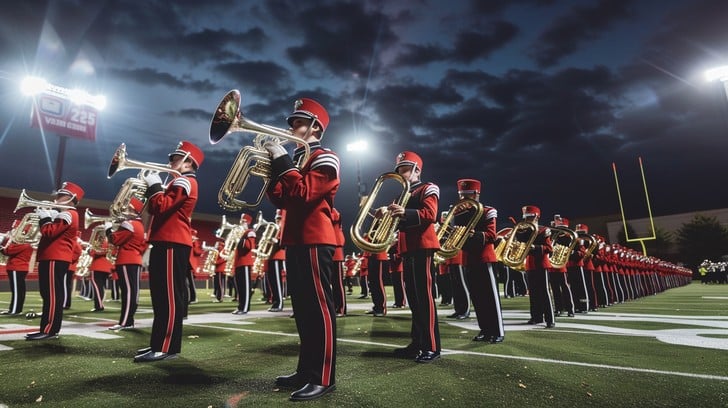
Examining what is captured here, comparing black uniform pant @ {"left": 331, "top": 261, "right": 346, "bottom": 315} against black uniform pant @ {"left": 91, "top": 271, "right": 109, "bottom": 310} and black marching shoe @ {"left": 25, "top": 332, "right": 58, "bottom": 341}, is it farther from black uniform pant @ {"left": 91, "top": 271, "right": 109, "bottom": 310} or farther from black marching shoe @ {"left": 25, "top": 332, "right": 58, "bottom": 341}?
black uniform pant @ {"left": 91, "top": 271, "right": 109, "bottom": 310}

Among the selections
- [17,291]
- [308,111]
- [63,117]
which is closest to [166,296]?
[308,111]

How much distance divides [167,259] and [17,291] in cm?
769

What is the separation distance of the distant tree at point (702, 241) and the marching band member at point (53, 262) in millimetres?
57534

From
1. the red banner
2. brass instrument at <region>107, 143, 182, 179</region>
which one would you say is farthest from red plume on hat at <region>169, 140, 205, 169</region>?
the red banner

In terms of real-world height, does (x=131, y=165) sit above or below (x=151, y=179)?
above

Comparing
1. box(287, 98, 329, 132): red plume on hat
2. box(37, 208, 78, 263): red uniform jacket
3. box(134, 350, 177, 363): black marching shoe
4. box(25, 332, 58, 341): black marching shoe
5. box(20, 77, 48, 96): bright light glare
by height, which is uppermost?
box(20, 77, 48, 96): bright light glare

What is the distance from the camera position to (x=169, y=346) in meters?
4.22

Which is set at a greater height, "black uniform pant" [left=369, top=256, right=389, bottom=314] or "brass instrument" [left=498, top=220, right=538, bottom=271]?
"brass instrument" [left=498, top=220, right=538, bottom=271]

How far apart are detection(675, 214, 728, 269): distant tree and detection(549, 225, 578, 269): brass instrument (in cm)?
4968

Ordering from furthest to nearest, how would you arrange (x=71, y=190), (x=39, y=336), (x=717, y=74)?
1. (x=717, y=74)
2. (x=71, y=190)
3. (x=39, y=336)

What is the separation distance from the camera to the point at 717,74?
701 inches

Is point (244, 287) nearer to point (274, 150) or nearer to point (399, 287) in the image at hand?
point (399, 287)

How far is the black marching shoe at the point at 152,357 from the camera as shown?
4.04m

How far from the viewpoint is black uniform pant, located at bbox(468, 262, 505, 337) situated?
522 centimetres
